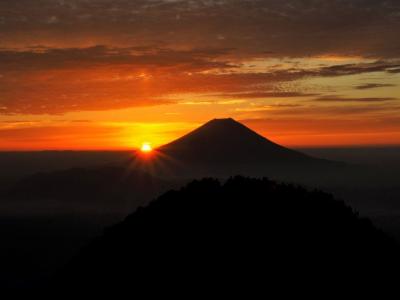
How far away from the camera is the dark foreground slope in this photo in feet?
89.9

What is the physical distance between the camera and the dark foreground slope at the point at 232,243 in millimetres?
27406

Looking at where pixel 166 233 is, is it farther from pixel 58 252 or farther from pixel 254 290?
pixel 58 252

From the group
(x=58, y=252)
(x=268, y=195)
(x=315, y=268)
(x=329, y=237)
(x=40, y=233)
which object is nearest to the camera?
(x=315, y=268)

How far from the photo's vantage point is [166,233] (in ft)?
104

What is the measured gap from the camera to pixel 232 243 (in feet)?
96.1

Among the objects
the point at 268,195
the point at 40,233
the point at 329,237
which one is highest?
the point at 268,195

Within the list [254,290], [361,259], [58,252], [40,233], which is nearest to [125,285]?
[254,290]

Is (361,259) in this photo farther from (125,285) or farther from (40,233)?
(40,233)

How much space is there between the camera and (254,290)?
2575 centimetres

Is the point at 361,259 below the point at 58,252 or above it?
above

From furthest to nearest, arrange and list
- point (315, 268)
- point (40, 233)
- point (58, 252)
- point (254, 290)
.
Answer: point (40, 233)
point (58, 252)
point (315, 268)
point (254, 290)

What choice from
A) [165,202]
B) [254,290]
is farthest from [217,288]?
[165,202]

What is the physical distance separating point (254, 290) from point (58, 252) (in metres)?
99.9

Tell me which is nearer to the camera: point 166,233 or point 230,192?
point 166,233
